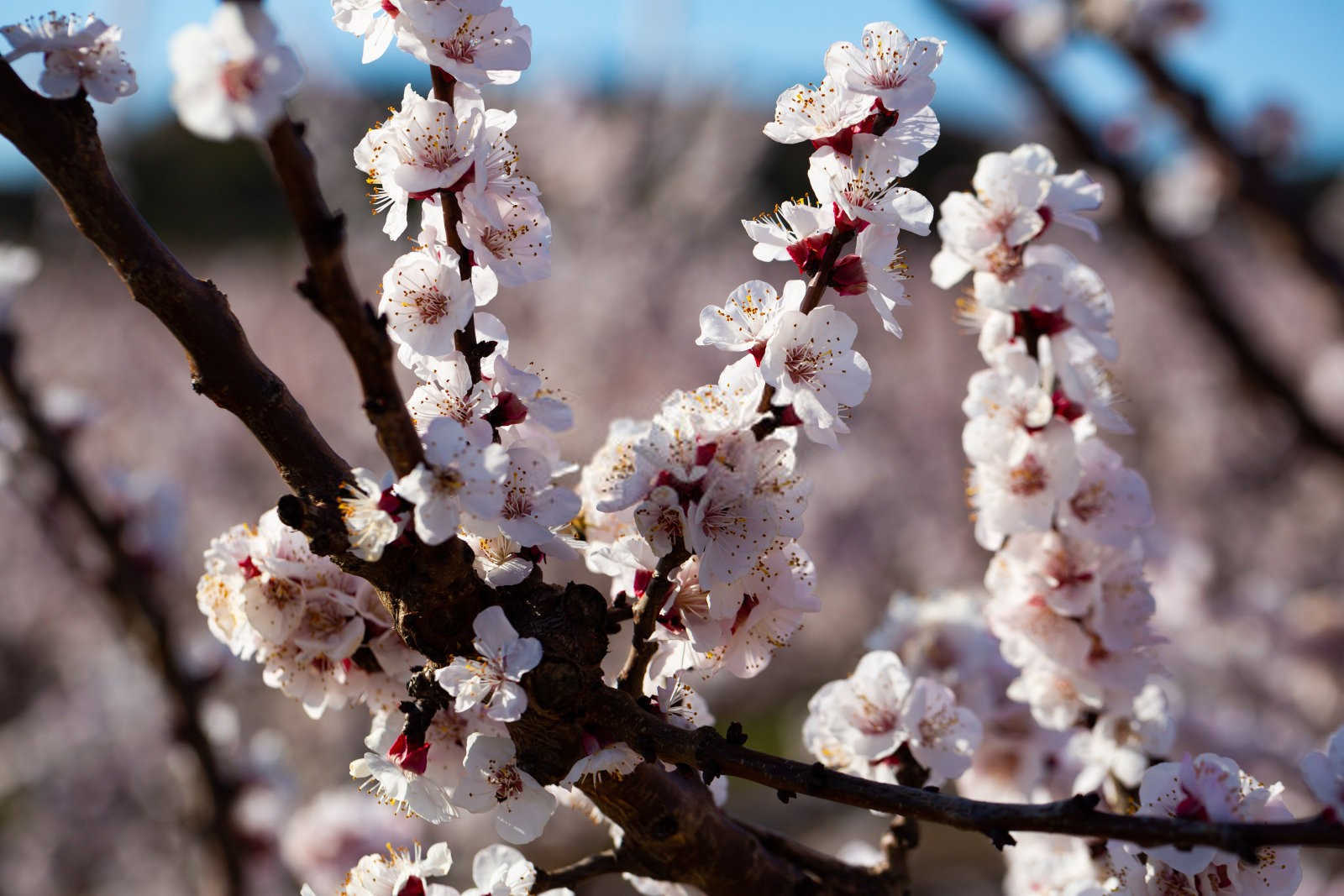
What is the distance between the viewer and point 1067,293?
1.22 metres

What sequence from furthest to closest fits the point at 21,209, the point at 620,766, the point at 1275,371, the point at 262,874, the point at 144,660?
1. the point at 21,209
2. the point at 1275,371
3. the point at 262,874
4. the point at 144,660
5. the point at 620,766

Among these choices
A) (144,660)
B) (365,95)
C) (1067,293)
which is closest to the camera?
(1067,293)

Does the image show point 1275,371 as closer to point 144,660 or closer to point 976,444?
point 976,444

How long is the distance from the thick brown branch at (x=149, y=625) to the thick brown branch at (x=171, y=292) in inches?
64.3

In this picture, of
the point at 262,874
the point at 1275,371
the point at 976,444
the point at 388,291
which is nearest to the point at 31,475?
the point at 262,874

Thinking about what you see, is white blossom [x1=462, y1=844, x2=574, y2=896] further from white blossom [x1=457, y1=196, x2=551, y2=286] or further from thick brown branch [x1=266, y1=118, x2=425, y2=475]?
white blossom [x1=457, y1=196, x2=551, y2=286]

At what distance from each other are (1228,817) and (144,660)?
237 centimetres

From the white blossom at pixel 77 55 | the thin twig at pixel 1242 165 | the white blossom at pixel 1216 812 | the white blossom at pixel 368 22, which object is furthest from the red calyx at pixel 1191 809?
the thin twig at pixel 1242 165

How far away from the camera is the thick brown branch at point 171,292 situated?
92 cm

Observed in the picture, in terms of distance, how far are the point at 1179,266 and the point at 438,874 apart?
373 centimetres

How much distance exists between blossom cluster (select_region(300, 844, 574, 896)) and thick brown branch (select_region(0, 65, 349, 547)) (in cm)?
44

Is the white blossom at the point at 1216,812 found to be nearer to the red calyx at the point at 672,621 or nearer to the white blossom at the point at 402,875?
the red calyx at the point at 672,621

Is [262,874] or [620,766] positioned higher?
[262,874]

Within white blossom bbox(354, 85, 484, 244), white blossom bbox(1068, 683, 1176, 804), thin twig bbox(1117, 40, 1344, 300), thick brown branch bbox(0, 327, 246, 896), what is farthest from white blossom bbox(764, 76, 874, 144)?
thin twig bbox(1117, 40, 1344, 300)
